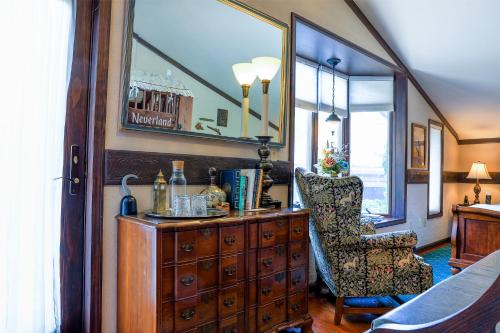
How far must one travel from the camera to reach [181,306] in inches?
56.9

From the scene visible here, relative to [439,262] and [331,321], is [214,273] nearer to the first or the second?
[331,321]

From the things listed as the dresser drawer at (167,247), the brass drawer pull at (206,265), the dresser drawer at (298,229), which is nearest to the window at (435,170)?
the dresser drawer at (298,229)

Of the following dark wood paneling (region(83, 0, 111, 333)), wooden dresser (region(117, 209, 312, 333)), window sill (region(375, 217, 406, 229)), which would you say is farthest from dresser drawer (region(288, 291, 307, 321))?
window sill (region(375, 217, 406, 229))

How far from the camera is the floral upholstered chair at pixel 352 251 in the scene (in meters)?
2.33

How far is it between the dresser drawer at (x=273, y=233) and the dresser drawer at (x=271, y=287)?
0.62 feet

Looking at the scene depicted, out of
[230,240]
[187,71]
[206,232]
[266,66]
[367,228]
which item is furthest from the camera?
[367,228]

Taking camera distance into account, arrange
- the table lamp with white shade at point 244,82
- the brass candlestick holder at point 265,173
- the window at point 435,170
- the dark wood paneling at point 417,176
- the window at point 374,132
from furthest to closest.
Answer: the window at point 435,170 < the dark wood paneling at point 417,176 < the window at point 374,132 < the table lamp with white shade at point 244,82 < the brass candlestick holder at point 265,173

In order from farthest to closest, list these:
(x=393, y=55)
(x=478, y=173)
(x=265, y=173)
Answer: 1. (x=478, y=173)
2. (x=393, y=55)
3. (x=265, y=173)

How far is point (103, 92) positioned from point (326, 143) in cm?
274

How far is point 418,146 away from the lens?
4566mm

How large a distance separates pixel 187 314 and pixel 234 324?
0.31 meters

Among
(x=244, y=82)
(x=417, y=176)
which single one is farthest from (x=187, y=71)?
(x=417, y=176)

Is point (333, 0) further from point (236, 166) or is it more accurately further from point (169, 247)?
point (169, 247)

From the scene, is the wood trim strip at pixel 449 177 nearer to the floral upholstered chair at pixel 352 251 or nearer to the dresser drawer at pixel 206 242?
the floral upholstered chair at pixel 352 251
